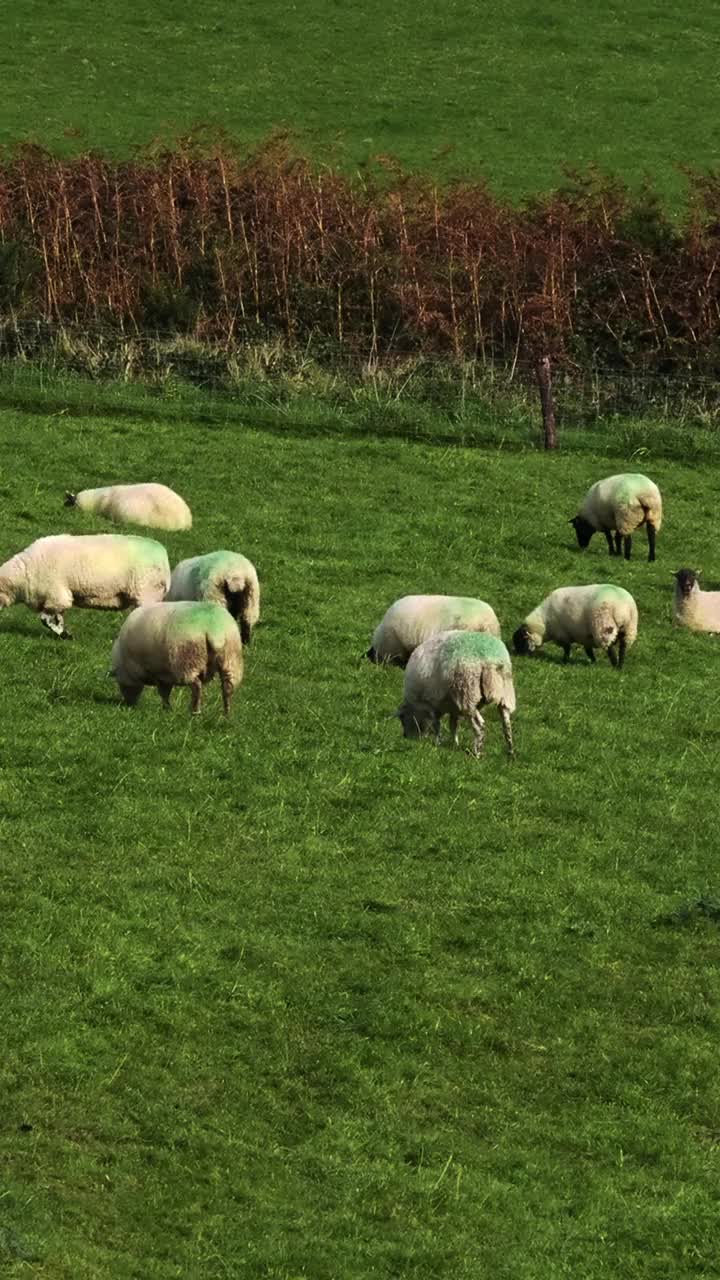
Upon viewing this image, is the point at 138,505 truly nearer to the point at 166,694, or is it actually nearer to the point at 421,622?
the point at 421,622

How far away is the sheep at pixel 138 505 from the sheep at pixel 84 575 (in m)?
4.95

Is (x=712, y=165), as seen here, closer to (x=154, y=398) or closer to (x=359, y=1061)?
Answer: (x=154, y=398)

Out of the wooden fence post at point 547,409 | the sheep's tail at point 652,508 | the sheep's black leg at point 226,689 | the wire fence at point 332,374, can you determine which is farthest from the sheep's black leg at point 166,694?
the wire fence at point 332,374

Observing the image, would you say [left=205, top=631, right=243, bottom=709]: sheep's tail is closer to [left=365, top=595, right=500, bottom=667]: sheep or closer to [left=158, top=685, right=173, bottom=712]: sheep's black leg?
[left=158, top=685, right=173, bottom=712]: sheep's black leg

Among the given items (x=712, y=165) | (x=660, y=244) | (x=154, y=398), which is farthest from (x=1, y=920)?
(x=712, y=165)

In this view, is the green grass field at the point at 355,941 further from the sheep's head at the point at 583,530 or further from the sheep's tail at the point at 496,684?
the sheep's tail at the point at 496,684

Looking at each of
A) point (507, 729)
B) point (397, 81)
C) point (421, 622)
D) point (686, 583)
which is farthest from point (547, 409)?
point (397, 81)

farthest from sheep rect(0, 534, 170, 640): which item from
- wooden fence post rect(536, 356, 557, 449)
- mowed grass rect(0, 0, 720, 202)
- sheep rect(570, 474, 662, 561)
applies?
mowed grass rect(0, 0, 720, 202)

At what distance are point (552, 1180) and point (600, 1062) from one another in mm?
1319

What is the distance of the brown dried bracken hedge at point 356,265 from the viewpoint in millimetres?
35312

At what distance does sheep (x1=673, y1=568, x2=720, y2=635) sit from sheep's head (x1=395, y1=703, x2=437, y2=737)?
643 centimetres

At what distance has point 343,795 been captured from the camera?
51.6 feet

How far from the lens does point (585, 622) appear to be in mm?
20578

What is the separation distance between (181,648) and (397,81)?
4226cm
